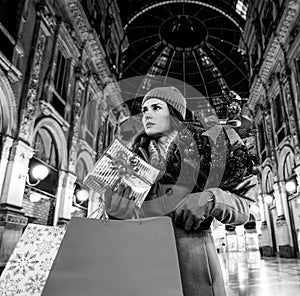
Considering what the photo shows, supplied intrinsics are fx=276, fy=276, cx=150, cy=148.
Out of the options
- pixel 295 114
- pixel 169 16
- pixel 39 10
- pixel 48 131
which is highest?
pixel 169 16

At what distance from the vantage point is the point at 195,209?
821mm

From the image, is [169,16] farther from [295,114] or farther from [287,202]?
[287,202]

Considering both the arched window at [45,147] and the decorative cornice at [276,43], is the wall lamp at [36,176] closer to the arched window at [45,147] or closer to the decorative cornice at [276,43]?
the arched window at [45,147]

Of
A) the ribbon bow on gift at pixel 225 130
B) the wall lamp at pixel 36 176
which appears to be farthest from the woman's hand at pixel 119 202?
the wall lamp at pixel 36 176

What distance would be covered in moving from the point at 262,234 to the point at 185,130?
61.0 feet

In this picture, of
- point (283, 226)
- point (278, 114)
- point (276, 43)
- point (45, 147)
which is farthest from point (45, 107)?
point (278, 114)

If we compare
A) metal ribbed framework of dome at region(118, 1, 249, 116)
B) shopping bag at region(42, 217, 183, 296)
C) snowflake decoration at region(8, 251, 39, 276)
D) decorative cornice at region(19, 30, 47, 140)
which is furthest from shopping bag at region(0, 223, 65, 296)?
metal ribbed framework of dome at region(118, 1, 249, 116)

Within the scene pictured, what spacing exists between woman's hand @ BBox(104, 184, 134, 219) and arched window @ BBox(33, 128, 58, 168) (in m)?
9.90

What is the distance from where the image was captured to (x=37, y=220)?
982cm

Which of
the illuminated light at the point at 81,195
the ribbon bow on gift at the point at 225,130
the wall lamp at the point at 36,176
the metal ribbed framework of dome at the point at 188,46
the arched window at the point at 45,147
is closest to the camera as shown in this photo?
the ribbon bow on gift at the point at 225,130

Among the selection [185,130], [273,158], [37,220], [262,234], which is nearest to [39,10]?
[37,220]

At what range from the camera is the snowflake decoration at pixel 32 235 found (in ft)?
7.45

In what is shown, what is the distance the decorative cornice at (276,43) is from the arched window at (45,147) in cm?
847

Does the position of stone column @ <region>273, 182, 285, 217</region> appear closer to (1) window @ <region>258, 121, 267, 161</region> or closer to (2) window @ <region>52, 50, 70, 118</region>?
(1) window @ <region>258, 121, 267, 161</region>
